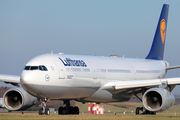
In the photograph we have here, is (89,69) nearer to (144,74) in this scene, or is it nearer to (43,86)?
(43,86)

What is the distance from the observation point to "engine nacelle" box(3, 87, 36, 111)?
→ 26422 mm

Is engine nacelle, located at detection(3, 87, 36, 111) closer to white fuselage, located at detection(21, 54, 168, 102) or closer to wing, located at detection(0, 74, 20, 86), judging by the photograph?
wing, located at detection(0, 74, 20, 86)

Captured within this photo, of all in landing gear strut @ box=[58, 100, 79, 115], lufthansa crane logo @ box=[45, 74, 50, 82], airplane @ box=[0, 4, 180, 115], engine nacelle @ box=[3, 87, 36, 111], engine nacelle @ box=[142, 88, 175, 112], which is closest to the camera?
lufthansa crane logo @ box=[45, 74, 50, 82]

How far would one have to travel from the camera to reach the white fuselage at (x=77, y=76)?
22.7m

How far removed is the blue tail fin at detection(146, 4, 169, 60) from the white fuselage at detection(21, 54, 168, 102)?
16.4 feet

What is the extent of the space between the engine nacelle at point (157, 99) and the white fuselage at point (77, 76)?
3.59 m

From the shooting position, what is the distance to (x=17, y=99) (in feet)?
88.3

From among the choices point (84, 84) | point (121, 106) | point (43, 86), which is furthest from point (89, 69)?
point (121, 106)

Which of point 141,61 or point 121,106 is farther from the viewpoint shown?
point 121,106

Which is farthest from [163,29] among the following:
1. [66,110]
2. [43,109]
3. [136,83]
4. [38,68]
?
[43,109]

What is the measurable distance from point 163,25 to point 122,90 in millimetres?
13949

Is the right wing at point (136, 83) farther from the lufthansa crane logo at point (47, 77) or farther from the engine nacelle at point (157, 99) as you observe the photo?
the lufthansa crane logo at point (47, 77)

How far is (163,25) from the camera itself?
4019cm

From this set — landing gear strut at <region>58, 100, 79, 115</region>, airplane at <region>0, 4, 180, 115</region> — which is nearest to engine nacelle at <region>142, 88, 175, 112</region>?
airplane at <region>0, 4, 180, 115</region>
